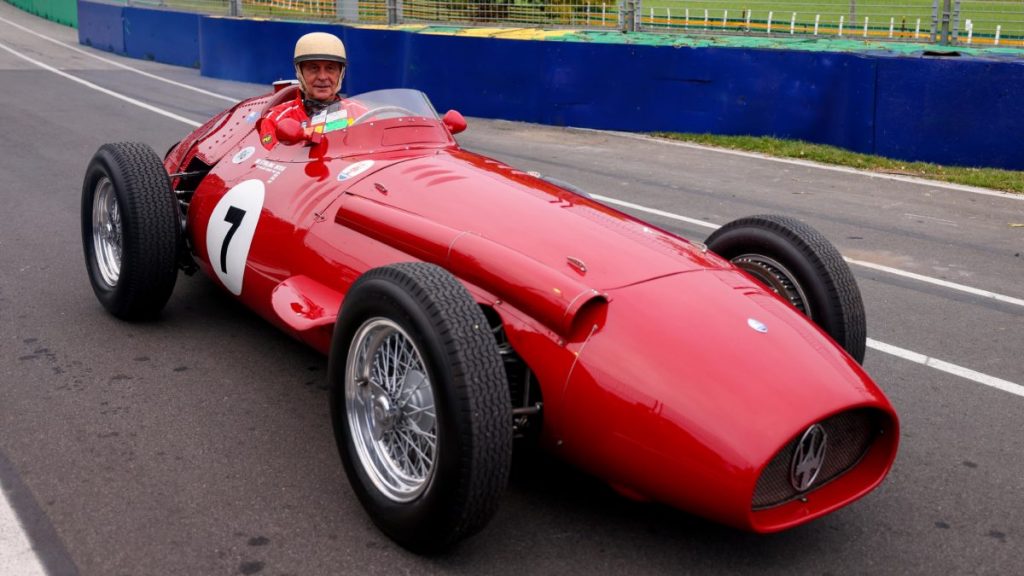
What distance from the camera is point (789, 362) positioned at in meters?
3.59

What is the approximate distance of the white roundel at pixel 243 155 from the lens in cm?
562

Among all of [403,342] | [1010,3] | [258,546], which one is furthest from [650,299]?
[1010,3]

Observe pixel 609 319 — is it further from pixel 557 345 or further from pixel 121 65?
pixel 121 65

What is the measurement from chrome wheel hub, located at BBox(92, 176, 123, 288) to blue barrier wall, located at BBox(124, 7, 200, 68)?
1656cm

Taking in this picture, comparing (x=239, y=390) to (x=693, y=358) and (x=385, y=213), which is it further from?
(x=693, y=358)

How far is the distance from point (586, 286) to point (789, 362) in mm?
727

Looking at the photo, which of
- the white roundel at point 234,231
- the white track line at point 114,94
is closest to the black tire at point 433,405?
the white roundel at point 234,231

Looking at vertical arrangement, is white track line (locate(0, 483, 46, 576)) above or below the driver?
below

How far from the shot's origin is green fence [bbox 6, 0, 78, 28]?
3441cm

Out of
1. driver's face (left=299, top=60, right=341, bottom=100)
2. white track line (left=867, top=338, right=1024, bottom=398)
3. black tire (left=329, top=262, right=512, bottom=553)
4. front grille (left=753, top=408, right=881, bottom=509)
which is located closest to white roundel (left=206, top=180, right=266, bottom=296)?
driver's face (left=299, top=60, right=341, bottom=100)

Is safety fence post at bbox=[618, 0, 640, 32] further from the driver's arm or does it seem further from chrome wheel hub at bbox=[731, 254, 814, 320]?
chrome wheel hub at bbox=[731, 254, 814, 320]

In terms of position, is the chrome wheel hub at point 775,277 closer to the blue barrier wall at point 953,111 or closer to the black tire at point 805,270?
the black tire at point 805,270

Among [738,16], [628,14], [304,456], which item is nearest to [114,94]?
[628,14]

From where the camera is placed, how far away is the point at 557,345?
12.0 feet
